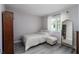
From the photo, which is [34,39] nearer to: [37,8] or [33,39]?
[33,39]

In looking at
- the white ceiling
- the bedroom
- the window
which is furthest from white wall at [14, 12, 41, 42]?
the window

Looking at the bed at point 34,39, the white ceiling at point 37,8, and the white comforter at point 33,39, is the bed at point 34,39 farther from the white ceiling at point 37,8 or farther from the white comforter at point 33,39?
the white ceiling at point 37,8

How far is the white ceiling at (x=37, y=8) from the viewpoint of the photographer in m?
1.60

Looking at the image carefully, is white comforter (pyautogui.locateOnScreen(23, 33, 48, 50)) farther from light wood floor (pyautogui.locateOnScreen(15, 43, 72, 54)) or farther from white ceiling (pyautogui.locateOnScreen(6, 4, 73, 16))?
white ceiling (pyautogui.locateOnScreen(6, 4, 73, 16))

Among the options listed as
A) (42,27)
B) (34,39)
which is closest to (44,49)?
(34,39)

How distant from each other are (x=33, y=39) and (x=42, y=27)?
1.09 feet

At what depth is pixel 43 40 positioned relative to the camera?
1794 millimetres

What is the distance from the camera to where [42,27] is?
5.85ft

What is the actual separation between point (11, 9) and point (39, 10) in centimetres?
57

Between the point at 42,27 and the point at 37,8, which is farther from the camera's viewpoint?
the point at 42,27

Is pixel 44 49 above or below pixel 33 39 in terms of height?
below

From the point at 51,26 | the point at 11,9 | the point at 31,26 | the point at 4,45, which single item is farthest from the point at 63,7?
the point at 4,45

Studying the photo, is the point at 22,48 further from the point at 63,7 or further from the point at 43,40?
the point at 63,7

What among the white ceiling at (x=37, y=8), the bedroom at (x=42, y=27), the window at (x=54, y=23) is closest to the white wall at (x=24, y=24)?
the bedroom at (x=42, y=27)
